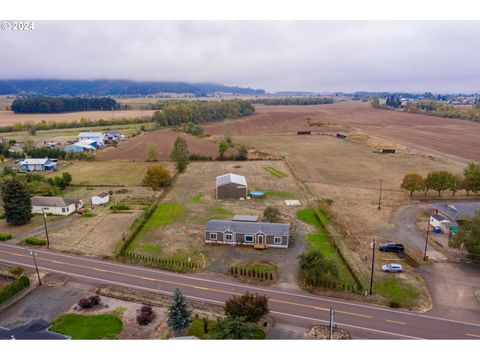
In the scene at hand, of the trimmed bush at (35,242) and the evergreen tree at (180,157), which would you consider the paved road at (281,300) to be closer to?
the trimmed bush at (35,242)

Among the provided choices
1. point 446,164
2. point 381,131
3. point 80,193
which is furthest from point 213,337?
point 381,131

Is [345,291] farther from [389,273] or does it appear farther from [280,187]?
[280,187]

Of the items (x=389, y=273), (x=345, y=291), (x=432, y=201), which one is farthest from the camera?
(x=432, y=201)

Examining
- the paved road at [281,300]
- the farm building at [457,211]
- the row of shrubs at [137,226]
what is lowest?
the paved road at [281,300]

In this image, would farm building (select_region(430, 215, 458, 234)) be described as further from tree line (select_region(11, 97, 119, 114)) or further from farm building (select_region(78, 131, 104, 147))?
tree line (select_region(11, 97, 119, 114))

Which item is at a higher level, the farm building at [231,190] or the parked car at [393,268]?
the farm building at [231,190]

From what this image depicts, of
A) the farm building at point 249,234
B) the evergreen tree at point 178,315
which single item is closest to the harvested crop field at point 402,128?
the farm building at point 249,234

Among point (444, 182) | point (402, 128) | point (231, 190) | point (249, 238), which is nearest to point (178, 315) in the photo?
point (249, 238)
